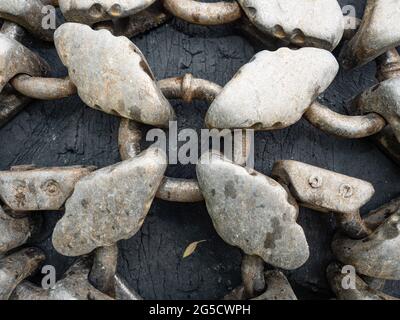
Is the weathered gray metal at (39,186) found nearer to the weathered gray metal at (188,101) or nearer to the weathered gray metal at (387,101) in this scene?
the weathered gray metal at (188,101)

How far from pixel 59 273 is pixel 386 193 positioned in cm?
53

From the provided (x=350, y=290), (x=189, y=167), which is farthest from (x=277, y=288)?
(x=189, y=167)

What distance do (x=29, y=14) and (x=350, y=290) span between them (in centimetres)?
63

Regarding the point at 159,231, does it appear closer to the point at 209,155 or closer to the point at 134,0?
the point at 209,155

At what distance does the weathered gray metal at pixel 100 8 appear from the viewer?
605mm

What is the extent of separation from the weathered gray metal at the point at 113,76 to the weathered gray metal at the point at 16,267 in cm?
25

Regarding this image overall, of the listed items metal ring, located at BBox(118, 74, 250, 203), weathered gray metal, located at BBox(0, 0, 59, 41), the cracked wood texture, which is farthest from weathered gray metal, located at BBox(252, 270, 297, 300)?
weathered gray metal, located at BBox(0, 0, 59, 41)

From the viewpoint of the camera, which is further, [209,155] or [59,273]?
[59,273]

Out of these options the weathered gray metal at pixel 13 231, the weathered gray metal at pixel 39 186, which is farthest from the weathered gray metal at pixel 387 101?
the weathered gray metal at pixel 13 231

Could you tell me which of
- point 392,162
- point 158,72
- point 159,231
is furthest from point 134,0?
point 392,162

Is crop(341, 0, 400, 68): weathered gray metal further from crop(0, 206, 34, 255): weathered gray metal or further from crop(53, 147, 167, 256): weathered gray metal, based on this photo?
crop(0, 206, 34, 255): weathered gray metal

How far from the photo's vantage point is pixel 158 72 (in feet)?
2.25

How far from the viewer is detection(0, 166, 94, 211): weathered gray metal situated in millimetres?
588
